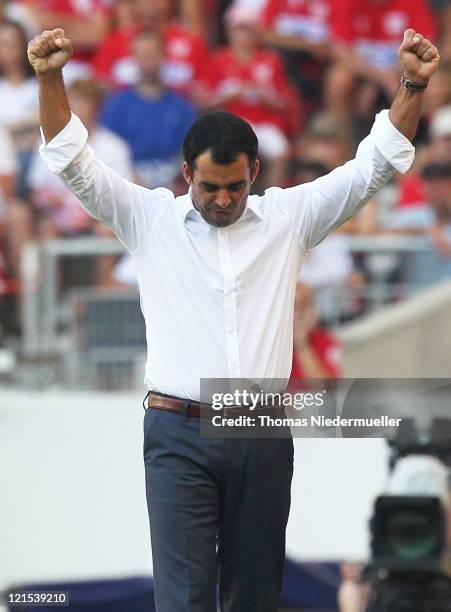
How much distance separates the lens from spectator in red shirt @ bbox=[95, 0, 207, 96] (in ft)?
34.7

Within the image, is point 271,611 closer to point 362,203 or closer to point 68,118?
point 362,203

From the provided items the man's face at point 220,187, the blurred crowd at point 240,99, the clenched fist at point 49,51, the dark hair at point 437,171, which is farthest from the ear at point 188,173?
the dark hair at point 437,171

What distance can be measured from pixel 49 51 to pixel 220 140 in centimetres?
57

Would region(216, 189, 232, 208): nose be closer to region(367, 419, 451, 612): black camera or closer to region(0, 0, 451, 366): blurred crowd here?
region(367, 419, 451, 612): black camera

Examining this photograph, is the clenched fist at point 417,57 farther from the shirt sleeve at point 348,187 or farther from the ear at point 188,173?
the ear at point 188,173

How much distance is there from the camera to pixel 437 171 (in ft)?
31.5

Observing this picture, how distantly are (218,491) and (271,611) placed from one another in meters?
0.43

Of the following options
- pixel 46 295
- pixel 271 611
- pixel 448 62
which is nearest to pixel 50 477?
pixel 46 295

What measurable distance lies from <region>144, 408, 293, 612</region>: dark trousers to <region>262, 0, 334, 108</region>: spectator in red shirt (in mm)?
7126

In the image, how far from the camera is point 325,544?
7.87 metres

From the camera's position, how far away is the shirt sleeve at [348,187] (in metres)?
4.40

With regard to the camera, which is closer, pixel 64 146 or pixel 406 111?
pixel 64 146

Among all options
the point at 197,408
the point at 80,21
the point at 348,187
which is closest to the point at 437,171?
the point at 80,21

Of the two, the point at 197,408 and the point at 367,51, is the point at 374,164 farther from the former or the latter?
the point at 367,51
